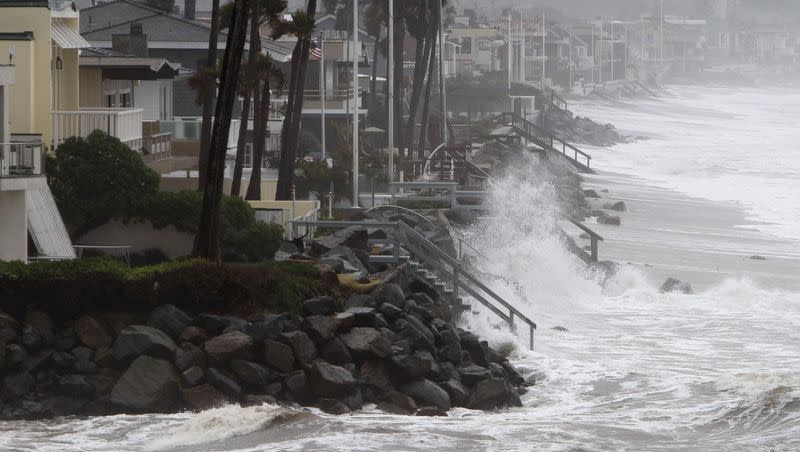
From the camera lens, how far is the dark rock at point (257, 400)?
2469 centimetres

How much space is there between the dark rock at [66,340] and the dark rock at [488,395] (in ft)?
19.6

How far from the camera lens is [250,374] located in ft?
82.3

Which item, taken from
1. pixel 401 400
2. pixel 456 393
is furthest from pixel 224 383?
pixel 456 393

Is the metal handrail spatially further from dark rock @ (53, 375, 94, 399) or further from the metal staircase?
the metal staircase

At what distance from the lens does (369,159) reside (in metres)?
55.0

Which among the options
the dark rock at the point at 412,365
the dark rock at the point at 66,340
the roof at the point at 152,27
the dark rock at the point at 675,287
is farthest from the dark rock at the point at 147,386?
the roof at the point at 152,27

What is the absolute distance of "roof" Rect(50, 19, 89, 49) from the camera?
33.7 meters

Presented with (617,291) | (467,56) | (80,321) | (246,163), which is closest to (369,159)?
(246,163)

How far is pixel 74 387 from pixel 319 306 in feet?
13.9

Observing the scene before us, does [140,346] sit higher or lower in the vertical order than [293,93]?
lower

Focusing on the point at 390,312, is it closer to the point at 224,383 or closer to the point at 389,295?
the point at 389,295

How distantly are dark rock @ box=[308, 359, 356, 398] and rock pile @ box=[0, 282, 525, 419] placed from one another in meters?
0.01

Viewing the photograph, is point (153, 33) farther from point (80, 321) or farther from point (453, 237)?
point (80, 321)

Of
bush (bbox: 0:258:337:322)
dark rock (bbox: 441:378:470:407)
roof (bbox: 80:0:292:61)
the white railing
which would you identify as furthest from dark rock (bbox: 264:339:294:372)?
roof (bbox: 80:0:292:61)
